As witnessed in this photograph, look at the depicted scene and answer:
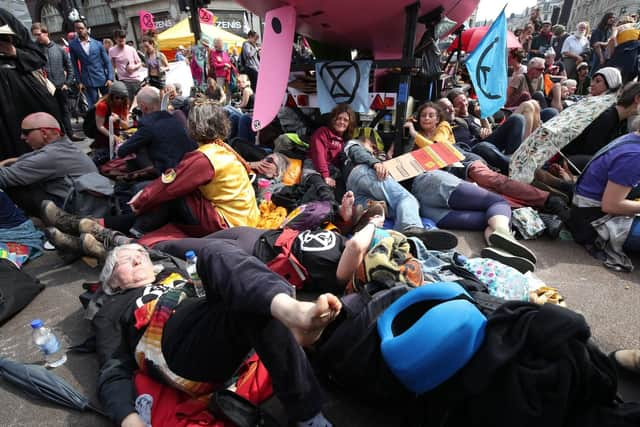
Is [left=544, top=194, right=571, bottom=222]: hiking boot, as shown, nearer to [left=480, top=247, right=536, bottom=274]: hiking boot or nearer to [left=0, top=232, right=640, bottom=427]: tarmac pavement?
[left=0, top=232, right=640, bottom=427]: tarmac pavement

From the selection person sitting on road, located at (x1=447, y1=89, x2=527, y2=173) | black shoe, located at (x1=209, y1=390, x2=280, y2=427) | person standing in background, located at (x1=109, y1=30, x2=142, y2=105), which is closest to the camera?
black shoe, located at (x1=209, y1=390, x2=280, y2=427)

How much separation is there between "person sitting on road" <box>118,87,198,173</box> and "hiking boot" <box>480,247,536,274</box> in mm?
2961

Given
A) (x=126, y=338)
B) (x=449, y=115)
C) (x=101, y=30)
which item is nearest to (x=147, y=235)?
(x=126, y=338)

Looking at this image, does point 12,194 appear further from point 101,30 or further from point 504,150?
point 101,30

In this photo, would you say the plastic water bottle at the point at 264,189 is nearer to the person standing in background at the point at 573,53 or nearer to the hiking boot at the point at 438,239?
the hiking boot at the point at 438,239

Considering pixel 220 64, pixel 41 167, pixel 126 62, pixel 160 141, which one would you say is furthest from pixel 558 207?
pixel 220 64

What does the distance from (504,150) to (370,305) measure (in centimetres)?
403

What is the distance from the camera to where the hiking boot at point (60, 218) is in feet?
9.44

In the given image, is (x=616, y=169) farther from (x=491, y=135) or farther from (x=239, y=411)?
(x=239, y=411)

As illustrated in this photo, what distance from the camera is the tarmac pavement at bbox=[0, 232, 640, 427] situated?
168 centimetres

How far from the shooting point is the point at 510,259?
2.51 metres

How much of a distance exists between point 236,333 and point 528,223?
9.26 feet

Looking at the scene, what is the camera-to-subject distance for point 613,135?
344 centimetres

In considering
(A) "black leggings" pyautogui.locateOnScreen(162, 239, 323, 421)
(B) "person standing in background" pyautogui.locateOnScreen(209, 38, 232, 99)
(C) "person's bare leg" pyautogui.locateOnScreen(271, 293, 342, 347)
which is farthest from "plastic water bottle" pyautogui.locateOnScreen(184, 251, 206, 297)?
(B) "person standing in background" pyautogui.locateOnScreen(209, 38, 232, 99)
